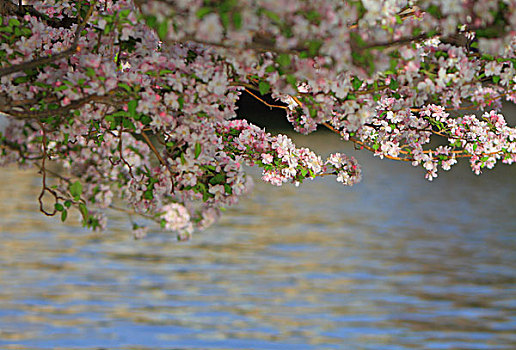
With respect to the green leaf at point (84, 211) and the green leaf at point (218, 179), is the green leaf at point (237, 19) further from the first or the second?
the green leaf at point (218, 179)

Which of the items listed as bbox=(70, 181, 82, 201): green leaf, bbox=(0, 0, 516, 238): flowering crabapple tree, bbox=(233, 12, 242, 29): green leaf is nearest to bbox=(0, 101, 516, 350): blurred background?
bbox=(0, 0, 516, 238): flowering crabapple tree

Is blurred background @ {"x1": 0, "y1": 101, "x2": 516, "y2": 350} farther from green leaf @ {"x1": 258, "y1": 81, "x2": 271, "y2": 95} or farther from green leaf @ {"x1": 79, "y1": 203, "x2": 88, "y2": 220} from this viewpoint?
green leaf @ {"x1": 258, "y1": 81, "x2": 271, "y2": 95}

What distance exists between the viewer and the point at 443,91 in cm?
547

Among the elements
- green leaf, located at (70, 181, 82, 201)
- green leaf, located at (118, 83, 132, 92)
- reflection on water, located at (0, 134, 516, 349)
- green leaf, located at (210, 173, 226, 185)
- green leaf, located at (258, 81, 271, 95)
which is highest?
green leaf, located at (258, 81, 271, 95)

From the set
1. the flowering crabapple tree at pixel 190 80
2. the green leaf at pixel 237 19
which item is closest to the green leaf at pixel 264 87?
the flowering crabapple tree at pixel 190 80

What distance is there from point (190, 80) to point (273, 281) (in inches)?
387

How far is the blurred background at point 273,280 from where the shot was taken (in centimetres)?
1185

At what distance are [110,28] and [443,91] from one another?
1.80 meters

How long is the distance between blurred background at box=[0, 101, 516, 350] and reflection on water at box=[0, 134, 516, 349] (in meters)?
0.03

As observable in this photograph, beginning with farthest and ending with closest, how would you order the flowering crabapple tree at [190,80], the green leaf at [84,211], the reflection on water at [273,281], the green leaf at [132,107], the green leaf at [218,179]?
the reflection on water at [273,281] < the green leaf at [218,179] < the green leaf at [84,211] < the green leaf at [132,107] < the flowering crabapple tree at [190,80]

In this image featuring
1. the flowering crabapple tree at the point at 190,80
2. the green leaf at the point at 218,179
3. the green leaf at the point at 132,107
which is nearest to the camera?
the flowering crabapple tree at the point at 190,80

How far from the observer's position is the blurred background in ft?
38.9

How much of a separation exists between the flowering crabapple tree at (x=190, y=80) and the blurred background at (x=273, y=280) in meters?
5.61

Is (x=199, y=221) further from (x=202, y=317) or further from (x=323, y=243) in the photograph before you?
(x=323, y=243)
